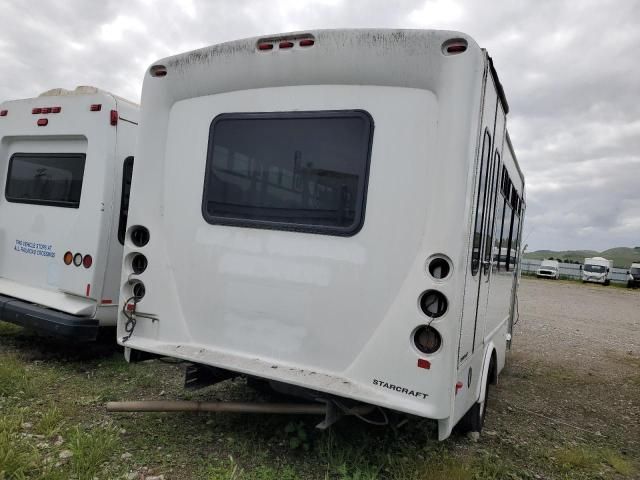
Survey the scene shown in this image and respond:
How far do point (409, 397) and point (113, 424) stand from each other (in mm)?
2361

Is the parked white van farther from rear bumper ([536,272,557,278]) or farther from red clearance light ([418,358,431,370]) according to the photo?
red clearance light ([418,358,431,370])

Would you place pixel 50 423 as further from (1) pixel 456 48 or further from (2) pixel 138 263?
(1) pixel 456 48

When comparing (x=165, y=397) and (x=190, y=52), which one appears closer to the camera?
(x=190, y=52)

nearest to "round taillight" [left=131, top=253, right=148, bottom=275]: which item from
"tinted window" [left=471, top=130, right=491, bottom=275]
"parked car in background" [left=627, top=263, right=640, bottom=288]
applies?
"tinted window" [left=471, top=130, right=491, bottom=275]

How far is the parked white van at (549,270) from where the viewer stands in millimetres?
35688

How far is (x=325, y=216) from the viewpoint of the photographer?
3.36m

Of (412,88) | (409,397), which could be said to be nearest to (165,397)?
(409,397)

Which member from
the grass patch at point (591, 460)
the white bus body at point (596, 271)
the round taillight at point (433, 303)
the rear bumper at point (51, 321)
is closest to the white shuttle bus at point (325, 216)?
the round taillight at point (433, 303)

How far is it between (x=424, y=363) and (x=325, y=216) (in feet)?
3.58

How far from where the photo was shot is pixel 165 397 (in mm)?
4762

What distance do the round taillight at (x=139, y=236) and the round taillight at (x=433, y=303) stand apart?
217 centimetres

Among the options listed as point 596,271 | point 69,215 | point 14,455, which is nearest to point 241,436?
point 14,455

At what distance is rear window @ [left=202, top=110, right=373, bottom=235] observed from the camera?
3.29 metres

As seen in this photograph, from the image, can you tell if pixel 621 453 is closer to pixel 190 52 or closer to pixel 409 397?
pixel 409 397
